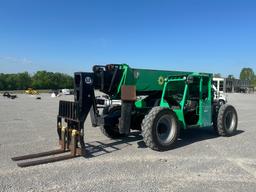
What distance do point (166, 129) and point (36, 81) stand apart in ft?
369

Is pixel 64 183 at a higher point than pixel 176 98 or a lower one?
lower

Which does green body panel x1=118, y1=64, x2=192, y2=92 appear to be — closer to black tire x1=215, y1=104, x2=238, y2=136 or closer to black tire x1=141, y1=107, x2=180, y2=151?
black tire x1=141, y1=107, x2=180, y2=151

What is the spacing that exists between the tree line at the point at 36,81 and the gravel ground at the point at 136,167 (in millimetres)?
99653

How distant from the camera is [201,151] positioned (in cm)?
766

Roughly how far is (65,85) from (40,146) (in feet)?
356

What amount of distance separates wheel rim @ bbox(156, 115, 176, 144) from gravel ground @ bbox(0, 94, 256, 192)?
41 cm

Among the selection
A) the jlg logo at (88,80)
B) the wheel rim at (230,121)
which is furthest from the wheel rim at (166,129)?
the wheel rim at (230,121)

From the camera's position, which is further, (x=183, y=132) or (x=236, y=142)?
(x=183, y=132)

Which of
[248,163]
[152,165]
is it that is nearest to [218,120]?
[248,163]

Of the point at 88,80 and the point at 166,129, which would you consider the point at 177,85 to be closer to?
the point at 166,129

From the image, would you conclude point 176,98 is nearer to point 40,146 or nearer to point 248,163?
point 248,163

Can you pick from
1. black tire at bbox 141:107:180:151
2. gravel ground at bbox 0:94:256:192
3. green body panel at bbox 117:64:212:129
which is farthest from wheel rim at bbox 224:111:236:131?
black tire at bbox 141:107:180:151

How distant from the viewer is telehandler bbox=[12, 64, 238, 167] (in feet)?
23.1

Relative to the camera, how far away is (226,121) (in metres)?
9.92
